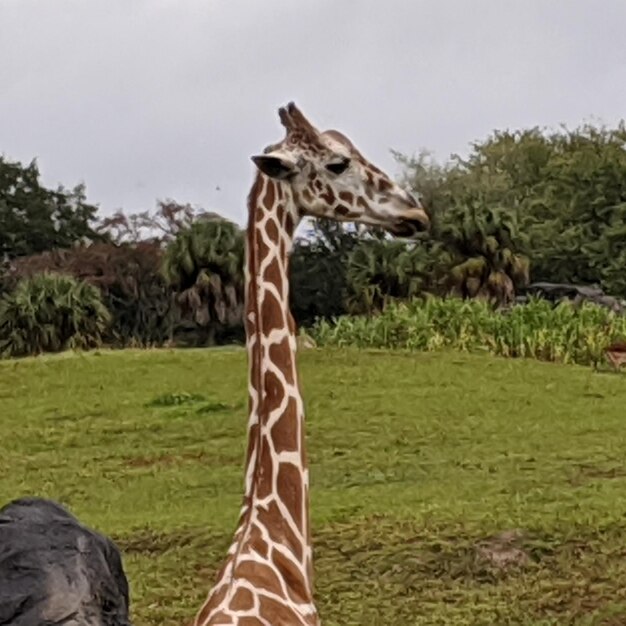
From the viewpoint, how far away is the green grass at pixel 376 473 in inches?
259

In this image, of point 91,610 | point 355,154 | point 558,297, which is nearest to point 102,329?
point 558,297

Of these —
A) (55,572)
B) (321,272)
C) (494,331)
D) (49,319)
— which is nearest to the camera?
(55,572)

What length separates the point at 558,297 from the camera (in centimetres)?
2248

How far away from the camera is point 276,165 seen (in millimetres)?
3906

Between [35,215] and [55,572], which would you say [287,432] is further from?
[35,215]

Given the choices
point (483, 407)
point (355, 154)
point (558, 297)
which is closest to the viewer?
point (355, 154)

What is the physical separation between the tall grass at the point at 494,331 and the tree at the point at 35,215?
46.8ft

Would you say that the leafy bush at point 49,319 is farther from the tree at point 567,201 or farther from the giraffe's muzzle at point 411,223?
the giraffe's muzzle at point 411,223

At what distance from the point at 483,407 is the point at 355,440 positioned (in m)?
1.46

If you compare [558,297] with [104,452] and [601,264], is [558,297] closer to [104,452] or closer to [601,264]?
[601,264]

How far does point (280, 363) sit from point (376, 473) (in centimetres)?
509

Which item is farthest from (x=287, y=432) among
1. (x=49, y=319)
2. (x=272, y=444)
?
(x=49, y=319)

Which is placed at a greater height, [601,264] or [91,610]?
[601,264]

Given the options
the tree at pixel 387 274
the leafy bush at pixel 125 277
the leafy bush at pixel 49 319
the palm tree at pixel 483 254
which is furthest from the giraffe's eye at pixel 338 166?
the leafy bush at pixel 125 277
